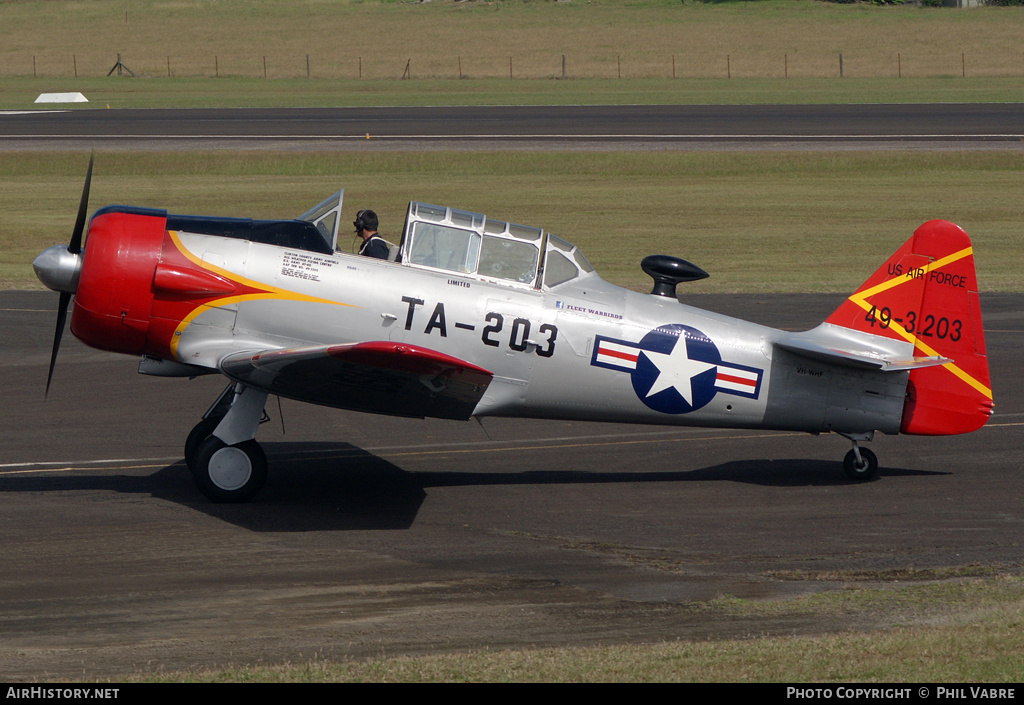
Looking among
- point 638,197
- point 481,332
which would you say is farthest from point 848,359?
point 638,197

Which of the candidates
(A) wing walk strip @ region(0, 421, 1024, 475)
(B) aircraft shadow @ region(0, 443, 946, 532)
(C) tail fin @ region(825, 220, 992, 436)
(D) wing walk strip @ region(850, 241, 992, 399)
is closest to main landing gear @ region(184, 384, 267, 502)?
(B) aircraft shadow @ region(0, 443, 946, 532)

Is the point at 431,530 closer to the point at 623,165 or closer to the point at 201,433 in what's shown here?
the point at 201,433

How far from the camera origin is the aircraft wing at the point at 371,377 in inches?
369

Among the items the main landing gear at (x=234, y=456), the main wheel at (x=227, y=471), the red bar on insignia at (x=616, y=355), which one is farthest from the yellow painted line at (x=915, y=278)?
the main wheel at (x=227, y=471)

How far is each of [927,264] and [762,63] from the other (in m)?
65.7

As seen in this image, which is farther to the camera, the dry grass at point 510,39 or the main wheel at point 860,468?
the dry grass at point 510,39

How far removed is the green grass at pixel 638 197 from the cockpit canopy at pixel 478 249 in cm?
1142

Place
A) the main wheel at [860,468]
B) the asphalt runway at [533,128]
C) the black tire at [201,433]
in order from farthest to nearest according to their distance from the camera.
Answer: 1. the asphalt runway at [533,128]
2. the main wheel at [860,468]
3. the black tire at [201,433]

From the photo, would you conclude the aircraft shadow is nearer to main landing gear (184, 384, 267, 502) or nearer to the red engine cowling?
main landing gear (184, 384, 267, 502)

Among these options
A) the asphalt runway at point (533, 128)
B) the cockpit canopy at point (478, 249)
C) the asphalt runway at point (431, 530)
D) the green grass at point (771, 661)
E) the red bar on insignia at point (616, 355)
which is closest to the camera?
the green grass at point (771, 661)

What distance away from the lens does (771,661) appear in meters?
6.72

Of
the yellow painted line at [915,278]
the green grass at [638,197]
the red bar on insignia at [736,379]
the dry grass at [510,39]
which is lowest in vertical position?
the red bar on insignia at [736,379]

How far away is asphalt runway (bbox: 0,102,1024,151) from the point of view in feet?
132

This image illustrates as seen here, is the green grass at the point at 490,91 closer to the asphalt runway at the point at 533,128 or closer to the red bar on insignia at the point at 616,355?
the asphalt runway at the point at 533,128
